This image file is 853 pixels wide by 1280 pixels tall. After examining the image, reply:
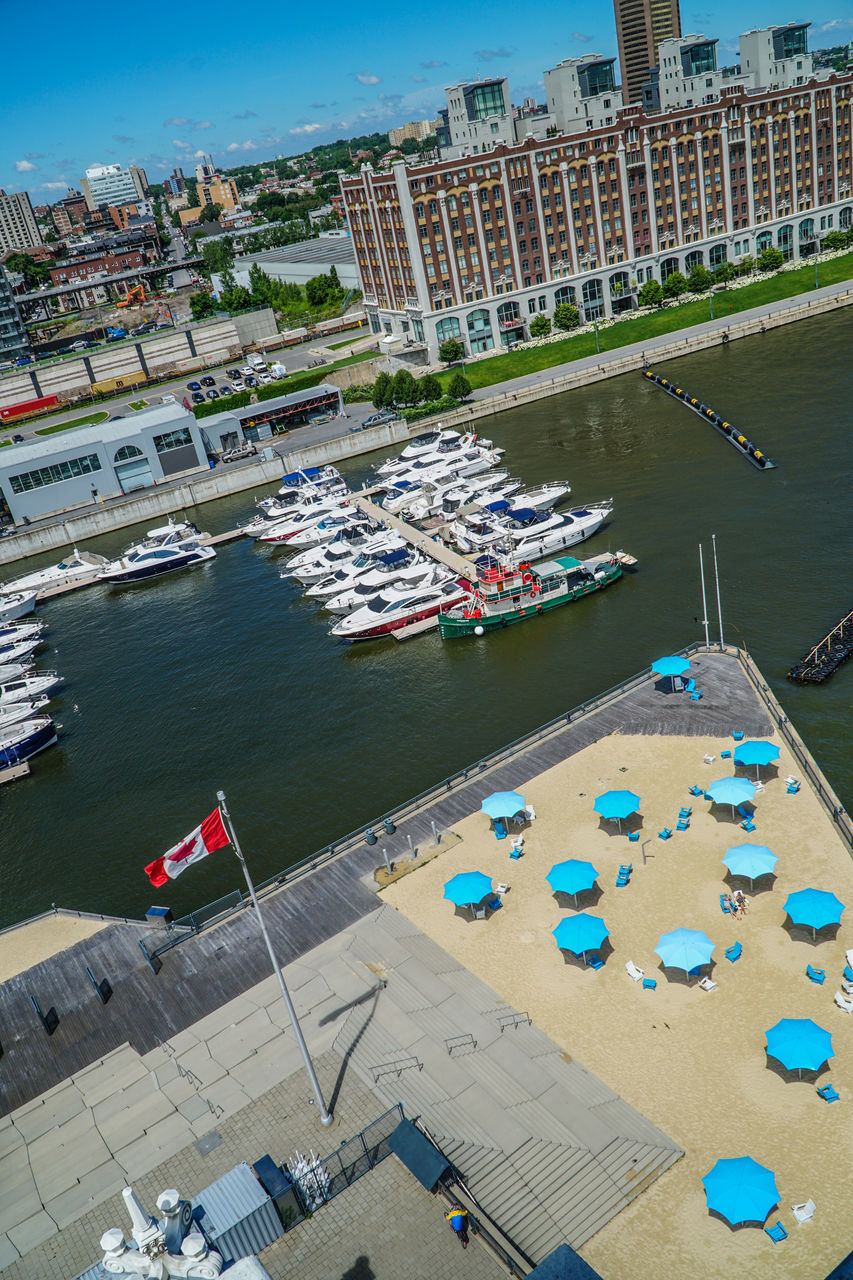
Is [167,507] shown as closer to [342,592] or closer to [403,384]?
[403,384]

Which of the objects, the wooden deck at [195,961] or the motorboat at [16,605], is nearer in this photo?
the wooden deck at [195,961]

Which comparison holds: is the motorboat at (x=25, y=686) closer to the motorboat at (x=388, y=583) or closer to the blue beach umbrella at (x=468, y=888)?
the motorboat at (x=388, y=583)

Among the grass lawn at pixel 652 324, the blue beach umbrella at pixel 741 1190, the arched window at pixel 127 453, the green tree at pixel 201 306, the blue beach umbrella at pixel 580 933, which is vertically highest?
the green tree at pixel 201 306

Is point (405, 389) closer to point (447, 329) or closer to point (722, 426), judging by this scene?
point (447, 329)

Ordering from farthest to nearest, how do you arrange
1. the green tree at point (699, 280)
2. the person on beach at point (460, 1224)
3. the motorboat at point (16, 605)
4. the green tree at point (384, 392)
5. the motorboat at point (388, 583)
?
1. the green tree at point (699, 280)
2. the green tree at point (384, 392)
3. the motorboat at point (16, 605)
4. the motorboat at point (388, 583)
5. the person on beach at point (460, 1224)

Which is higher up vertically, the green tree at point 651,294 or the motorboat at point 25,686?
the green tree at point 651,294

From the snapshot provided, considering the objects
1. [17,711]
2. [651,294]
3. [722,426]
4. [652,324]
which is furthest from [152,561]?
[651,294]

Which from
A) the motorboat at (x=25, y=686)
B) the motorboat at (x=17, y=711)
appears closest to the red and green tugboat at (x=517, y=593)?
the motorboat at (x=25, y=686)

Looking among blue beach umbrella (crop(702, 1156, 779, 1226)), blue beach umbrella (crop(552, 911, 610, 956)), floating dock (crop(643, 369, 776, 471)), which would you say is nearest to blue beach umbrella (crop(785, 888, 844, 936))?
blue beach umbrella (crop(552, 911, 610, 956))
